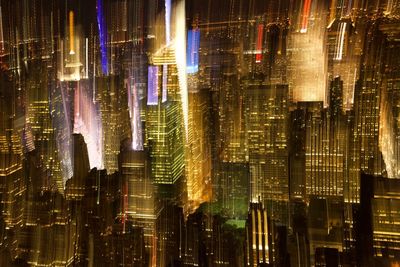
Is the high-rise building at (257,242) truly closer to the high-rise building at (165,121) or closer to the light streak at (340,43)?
the high-rise building at (165,121)

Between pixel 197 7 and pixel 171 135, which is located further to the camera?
pixel 171 135

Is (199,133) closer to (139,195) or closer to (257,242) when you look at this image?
(139,195)

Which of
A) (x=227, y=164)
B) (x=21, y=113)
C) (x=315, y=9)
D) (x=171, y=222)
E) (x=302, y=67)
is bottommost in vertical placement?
(x=171, y=222)

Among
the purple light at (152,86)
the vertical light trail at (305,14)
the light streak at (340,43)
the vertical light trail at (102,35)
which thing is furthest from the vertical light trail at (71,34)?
the light streak at (340,43)

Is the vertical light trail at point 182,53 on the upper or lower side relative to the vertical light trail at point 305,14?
lower

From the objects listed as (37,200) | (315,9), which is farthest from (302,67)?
(37,200)

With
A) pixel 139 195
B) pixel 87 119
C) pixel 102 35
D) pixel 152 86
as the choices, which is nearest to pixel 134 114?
pixel 152 86

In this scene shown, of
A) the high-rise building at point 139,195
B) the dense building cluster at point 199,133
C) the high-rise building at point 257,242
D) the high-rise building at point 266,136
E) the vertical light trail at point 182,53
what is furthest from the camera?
the high-rise building at point 266,136

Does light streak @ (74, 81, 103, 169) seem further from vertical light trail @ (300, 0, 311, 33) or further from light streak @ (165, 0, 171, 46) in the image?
vertical light trail @ (300, 0, 311, 33)

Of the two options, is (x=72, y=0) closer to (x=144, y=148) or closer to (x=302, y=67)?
(x=144, y=148)
